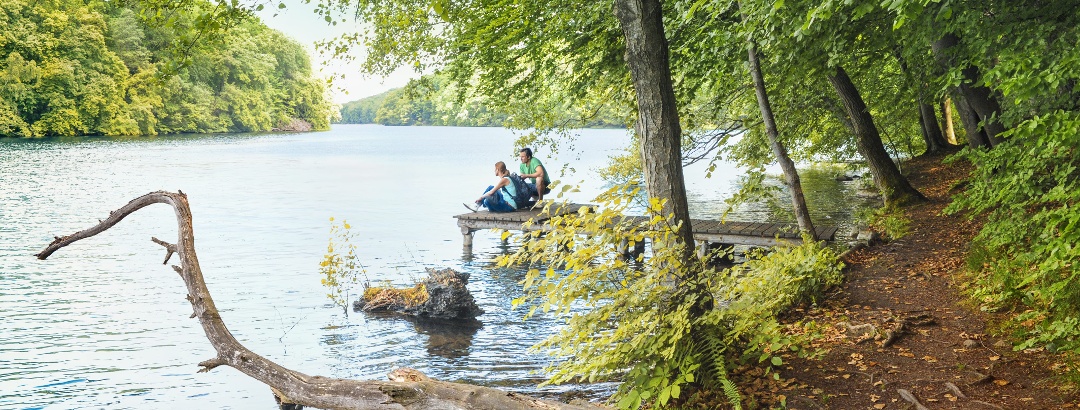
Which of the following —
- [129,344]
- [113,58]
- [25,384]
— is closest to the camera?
[25,384]

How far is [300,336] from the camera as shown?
10.2 metres

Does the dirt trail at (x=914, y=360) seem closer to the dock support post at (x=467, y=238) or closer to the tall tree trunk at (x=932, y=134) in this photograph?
the dock support post at (x=467, y=238)

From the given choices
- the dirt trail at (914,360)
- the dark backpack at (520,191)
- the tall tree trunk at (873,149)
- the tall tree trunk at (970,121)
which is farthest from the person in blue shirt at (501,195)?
the dirt trail at (914,360)

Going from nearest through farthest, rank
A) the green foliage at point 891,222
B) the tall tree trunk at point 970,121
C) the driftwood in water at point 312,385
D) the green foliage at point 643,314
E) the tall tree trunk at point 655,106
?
the driftwood in water at point 312,385 < the green foliage at point 643,314 < the tall tree trunk at point 655,106 < the green foliage at point 891,222 < the tall tree trunk at point 970,121

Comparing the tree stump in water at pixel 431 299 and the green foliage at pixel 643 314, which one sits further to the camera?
the tree stump in water at pixel 431 299

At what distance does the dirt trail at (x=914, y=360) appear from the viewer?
4.89 metres

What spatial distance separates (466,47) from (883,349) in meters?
8.48

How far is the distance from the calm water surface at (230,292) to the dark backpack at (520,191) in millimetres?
1348

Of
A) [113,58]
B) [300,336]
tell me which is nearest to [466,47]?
[300,336]

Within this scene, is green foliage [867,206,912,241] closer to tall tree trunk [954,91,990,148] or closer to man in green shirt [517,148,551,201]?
tall tree trunk [954,91,990,148]

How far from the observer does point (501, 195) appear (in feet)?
51.8

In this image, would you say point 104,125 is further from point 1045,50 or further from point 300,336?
point 1045,50

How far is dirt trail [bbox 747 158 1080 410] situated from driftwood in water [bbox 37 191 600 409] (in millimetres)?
1803

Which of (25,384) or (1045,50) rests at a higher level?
(1045,50)
